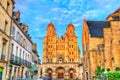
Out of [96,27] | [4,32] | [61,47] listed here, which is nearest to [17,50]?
[4,32]

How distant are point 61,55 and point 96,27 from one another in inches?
1120

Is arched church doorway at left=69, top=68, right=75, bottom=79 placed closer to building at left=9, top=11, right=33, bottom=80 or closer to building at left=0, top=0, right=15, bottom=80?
building at left=9, top=11, right=33, bottom=80

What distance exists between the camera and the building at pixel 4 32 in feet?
46.8

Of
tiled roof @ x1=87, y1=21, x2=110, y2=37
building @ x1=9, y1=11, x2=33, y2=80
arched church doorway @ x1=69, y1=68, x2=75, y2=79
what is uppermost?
tiled roof @ x1=87, y1=21, x2=110, y2=37

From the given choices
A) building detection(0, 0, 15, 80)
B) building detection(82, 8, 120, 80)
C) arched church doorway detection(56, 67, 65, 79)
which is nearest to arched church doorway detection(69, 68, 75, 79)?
arched church doorway detection(56, 67, 65, 79)

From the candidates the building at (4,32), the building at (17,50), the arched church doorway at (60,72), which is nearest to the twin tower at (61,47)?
the arched church doorway at (60,72)

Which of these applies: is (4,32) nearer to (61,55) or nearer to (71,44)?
(61,55)

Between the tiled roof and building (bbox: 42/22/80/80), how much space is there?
80.6 ft

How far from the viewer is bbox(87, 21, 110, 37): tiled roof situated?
2920cm

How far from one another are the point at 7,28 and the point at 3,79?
4.92m

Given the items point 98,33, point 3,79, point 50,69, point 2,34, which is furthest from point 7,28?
point 50,69

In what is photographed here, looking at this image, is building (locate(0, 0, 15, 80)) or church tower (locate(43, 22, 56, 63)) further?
church tower (locate(43, 22, 56, 63))

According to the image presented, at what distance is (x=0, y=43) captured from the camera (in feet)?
45.9

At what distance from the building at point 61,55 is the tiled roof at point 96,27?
24.6m
